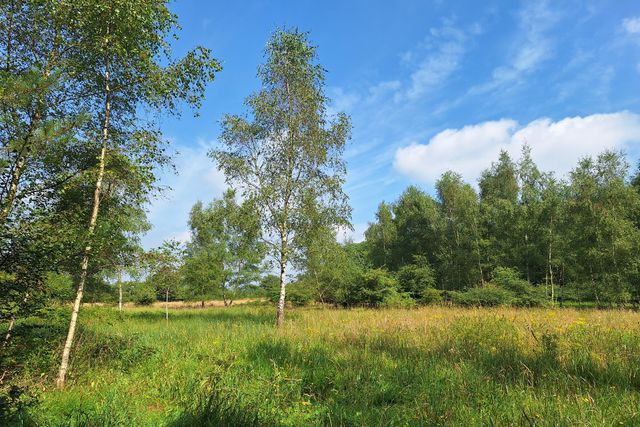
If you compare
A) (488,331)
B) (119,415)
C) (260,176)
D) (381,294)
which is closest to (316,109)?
(260,176)

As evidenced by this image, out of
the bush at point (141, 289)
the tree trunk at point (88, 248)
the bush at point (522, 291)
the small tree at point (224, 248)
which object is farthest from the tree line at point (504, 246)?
the tree trunk at point (88, 248)

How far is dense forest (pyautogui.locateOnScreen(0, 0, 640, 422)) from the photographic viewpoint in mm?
5250

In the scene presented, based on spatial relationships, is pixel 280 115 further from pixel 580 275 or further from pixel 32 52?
pixel 580 275

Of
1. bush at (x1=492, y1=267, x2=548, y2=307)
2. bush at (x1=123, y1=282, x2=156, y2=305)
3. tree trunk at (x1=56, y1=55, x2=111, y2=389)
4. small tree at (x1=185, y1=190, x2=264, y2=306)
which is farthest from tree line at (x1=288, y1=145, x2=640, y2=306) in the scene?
tree trunk at (x1=56, y1=55, x2=111, y2=389)

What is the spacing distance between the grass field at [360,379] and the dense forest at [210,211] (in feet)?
3.16

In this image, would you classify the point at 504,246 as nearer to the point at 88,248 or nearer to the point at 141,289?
the point at 141,289

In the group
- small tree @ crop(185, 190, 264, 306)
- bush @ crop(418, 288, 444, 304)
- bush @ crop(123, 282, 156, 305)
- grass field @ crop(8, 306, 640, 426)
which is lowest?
bush @ crop(418, 288, 444, 304)

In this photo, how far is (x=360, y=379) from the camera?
5871mm

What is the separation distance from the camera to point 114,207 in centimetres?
807

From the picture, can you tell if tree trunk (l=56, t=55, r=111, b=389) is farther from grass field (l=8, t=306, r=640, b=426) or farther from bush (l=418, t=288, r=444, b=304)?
bush (l=418, t=288, r=444, b=304)

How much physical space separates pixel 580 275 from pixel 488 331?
22863 mm

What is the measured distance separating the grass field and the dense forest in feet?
3.16

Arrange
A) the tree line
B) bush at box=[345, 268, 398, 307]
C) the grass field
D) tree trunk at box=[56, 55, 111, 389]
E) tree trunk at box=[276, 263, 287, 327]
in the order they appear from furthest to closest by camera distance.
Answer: bush at box=[345, 268, 398, 307], the tree line, tree trunk at box=[276, 263, 287, 327], tree trunk at box=[56, 55, 111, 389], the grass field

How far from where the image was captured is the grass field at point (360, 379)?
4.31 m
